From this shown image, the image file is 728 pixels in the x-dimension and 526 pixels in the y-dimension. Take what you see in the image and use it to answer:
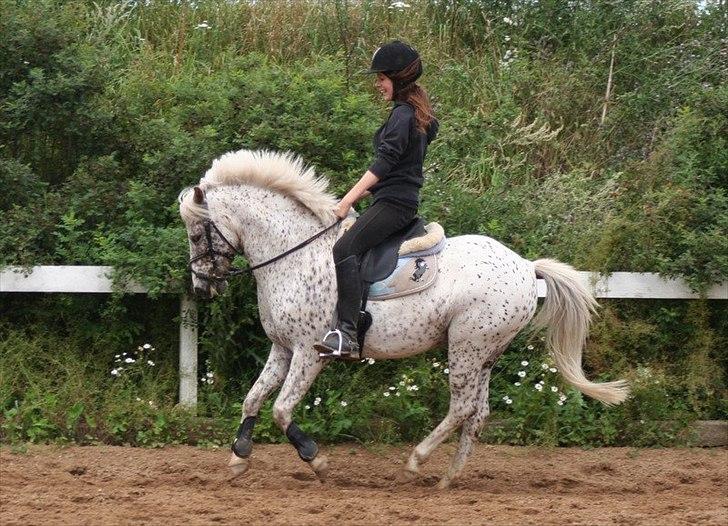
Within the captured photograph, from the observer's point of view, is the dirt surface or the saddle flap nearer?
the dirt surface

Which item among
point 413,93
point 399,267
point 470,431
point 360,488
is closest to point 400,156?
point 413,93

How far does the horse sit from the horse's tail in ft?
0.91

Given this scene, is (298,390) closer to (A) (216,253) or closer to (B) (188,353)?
(A) (216,253)

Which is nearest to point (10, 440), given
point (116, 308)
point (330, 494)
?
point (116, 308)

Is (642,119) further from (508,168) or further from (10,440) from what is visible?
(10,440)

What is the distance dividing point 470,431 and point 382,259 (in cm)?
134

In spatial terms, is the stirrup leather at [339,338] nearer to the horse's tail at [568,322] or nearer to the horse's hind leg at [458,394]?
the horse's hind leg at [458,394]

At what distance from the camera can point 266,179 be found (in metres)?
6.79

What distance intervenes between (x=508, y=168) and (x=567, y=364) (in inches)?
142

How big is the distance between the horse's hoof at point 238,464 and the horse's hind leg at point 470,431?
1278 mm

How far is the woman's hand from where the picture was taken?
6703mm

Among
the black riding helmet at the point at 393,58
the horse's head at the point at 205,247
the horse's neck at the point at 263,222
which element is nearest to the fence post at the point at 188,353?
the horse's head at the point at 205,247

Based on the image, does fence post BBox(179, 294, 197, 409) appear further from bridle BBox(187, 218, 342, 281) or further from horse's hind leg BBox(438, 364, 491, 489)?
horse's hind leg BBox(438, 364, 491, 489)

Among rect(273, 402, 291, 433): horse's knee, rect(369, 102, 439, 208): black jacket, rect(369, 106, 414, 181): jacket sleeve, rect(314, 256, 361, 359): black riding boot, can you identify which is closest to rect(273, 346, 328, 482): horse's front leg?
rect(273, 402, 291, 433): horse's knee
